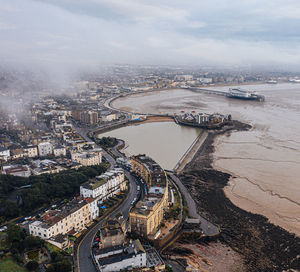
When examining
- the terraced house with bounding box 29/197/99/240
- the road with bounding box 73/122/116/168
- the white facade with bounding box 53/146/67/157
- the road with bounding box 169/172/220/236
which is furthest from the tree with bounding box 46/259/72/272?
the white facade with bounding box 53/146/67/157

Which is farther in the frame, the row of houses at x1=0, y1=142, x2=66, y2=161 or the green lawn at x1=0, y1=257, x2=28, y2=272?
the row of houses at x1=0, y1=142, x2=66, y2=161

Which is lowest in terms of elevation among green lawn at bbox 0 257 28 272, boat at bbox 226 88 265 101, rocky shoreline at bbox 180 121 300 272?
rocky shoreline at bbox 180 121 300 272

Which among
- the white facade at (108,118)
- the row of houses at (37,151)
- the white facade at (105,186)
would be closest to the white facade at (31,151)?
the row of houses at (37,151)

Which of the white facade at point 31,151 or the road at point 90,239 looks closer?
the road at point 90,239

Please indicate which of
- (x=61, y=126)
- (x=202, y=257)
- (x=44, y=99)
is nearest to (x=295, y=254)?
(x=202, y=257)

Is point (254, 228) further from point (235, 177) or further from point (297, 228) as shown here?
point (235, 177)

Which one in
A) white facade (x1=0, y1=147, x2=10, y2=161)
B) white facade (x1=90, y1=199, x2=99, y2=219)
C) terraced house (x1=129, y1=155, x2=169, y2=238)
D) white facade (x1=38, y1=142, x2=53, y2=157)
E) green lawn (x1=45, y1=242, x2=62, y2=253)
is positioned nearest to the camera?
green lawn (x1=45, y1=242, x2=62, y2=253)

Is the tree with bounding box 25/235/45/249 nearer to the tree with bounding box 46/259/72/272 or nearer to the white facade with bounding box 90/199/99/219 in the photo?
the tree with bounding box 46/259/72/272

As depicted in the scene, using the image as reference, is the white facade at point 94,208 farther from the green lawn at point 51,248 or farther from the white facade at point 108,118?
the white facade at point 108,118
